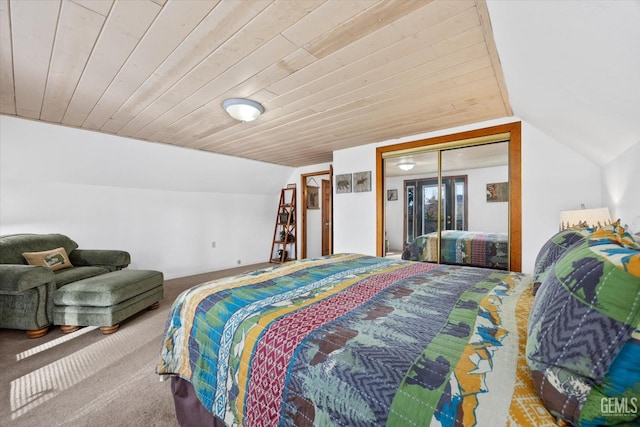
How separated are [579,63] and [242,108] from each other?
2.23m

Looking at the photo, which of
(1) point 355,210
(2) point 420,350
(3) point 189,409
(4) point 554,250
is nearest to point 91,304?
(3) point 189,409

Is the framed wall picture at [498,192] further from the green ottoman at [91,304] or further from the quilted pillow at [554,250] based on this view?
the green ottoman at [91,304]

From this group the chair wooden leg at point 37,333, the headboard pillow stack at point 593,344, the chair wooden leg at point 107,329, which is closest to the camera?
the headboard pillow stack at point 593,344

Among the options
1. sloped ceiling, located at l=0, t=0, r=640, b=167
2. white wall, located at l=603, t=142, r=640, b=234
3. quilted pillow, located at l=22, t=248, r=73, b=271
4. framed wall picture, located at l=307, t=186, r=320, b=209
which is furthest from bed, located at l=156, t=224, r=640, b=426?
framed wall picture, located at l=307, t=186, r=320, b=209

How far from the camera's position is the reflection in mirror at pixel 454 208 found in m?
2.97

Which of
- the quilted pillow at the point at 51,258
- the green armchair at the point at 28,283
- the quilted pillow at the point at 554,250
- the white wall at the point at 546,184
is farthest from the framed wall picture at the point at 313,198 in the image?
the quilted pillow at the point at 554,250

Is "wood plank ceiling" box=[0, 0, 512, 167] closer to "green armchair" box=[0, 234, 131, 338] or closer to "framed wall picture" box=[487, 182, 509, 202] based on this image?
"framed wall picture" box=[487, 182, 509, 202]

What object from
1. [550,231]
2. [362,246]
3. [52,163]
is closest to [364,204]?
[362,246]

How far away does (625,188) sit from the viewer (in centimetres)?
179

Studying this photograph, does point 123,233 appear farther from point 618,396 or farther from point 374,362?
point 618,396

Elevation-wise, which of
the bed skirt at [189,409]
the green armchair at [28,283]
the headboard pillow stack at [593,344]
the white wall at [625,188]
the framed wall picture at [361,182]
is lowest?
the bed skirt at [189,409]

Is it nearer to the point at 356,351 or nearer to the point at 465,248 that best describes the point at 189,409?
the point at 356,351

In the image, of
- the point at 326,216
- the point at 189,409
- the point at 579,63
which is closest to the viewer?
the point at 579,63

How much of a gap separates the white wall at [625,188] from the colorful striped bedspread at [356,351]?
2.51ft
